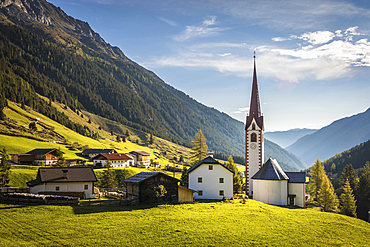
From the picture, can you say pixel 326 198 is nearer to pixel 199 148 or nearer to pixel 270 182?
pixel 270 182

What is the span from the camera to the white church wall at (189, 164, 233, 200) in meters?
54.0

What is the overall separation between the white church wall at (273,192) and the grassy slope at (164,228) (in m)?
17.5

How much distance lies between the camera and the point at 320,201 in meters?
73.2

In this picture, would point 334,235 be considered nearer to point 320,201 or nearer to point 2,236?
point 2,236

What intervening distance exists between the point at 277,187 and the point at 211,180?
13925mm

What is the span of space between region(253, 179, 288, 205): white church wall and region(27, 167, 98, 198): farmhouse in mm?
35729

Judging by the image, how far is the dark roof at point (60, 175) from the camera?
180 feet

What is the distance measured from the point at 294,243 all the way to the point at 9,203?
37263 millimetres

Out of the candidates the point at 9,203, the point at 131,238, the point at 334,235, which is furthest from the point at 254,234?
the point at 9,203

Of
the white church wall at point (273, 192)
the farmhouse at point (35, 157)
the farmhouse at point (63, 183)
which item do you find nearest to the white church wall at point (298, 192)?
the white church wall at point (273, 192)

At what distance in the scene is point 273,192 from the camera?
55.9 m

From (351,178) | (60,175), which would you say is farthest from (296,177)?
(351,178)

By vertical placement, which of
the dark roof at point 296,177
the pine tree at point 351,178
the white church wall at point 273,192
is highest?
the dark roof at point 296,177

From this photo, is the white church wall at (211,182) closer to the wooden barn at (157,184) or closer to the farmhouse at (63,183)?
the wooden barn at (157,184)
